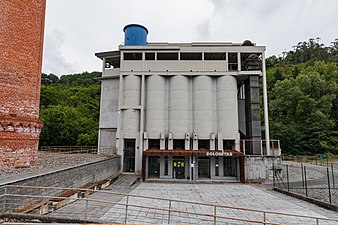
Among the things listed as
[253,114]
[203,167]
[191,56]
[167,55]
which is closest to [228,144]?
[203,167]

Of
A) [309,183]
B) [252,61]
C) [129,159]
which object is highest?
[252,61]

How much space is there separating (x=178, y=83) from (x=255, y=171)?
12.1m

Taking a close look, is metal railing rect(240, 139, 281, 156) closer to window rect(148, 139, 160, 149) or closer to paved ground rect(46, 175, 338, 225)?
paved ground rect(46, 175, 338, 225)

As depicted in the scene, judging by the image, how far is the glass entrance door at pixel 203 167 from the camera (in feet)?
75.8

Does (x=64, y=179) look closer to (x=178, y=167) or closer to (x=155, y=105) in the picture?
(x=178, y=167)

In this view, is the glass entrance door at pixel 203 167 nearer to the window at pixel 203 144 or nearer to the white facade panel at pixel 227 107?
the window at pixel 203 144

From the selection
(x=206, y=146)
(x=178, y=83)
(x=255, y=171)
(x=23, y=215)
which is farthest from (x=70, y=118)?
(x=23, y=215)

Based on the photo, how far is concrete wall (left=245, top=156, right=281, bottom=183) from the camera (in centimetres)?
2141

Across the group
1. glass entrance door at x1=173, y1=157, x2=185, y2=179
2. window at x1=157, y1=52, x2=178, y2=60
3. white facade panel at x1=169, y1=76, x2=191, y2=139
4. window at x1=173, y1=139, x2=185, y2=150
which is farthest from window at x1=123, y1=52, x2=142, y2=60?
glass entrance door at x1=173, y1=157, x2=185, y2=179

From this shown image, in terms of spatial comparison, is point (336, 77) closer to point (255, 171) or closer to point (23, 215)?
point (255, 171)

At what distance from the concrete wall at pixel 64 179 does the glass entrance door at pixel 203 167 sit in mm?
9166

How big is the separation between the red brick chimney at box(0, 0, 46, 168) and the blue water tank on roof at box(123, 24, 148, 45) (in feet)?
53.3

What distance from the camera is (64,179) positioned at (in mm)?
10570

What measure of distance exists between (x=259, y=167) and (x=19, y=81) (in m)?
20.6
